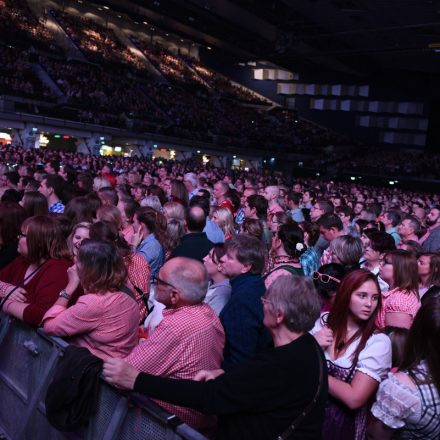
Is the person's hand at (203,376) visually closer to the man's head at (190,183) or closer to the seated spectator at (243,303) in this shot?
the seated spectator at (243,303)

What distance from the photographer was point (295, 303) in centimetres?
244

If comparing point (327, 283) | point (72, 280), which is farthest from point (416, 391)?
point (72, 280)

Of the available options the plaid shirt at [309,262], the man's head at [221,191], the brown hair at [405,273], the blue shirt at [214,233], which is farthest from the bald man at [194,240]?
the man's head at [221,191]

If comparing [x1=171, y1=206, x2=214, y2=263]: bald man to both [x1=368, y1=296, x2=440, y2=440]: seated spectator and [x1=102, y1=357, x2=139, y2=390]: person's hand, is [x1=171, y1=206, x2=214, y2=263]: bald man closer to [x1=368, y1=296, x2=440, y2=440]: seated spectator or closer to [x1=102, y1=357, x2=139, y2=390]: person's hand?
[x1=102, y1=357, x2=139, y2=390]: person's hand

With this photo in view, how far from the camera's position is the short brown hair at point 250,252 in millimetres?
3664

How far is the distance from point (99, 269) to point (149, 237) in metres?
2.40

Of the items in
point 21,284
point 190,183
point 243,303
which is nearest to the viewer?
point 243,303

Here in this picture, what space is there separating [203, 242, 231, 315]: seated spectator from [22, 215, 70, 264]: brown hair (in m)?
1.01

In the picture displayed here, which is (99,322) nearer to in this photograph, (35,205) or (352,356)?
(352,356)

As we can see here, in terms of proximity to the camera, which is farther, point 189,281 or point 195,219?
point 195,219

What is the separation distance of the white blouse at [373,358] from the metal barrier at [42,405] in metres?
0.94

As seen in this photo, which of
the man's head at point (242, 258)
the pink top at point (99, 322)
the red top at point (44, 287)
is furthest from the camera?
the man's head at point (242, 258)

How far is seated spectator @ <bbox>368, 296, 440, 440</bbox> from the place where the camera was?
234cm

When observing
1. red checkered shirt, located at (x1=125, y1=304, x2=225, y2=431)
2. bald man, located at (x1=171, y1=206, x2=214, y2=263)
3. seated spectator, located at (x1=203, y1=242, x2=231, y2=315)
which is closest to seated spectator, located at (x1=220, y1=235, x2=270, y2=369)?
seated spectator, located at (x1=203, y1=242, x2=231, y2=315)
